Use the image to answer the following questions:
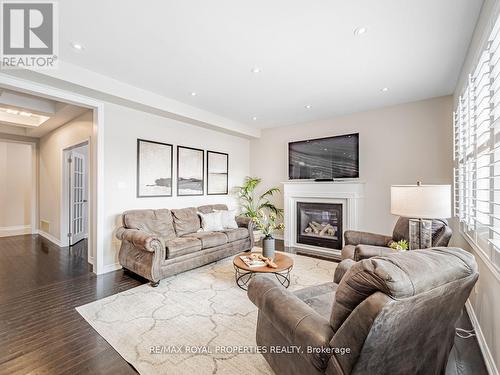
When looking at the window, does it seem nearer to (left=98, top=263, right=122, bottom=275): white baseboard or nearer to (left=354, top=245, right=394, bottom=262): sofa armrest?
(left=354, top=245, right=394, bottom=262): sofa armrest

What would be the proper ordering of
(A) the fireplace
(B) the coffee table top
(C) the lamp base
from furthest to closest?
1. (A) the fireplace
2. (B) the coffee table top
3. (C) the lamp base

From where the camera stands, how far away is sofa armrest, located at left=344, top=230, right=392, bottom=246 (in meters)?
3.15

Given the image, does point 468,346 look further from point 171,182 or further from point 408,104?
point 171,182

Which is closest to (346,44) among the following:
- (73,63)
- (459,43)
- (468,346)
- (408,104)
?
(459,43)

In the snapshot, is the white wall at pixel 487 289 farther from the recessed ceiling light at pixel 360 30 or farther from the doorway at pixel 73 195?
the doorway at pixel 73 195

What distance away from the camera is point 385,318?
90 centimetres

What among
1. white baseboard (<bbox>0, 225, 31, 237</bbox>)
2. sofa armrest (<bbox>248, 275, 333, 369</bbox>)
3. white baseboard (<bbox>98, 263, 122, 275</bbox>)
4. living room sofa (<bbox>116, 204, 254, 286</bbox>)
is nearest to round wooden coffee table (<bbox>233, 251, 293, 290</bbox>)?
living room sofa (<bbox>116, 204, 254, 286</bbox>)

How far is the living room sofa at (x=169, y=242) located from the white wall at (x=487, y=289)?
307 centimetres

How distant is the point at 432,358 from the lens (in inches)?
50.8

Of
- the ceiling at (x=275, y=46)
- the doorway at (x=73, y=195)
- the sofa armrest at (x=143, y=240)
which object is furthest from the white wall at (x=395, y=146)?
the doorway at (x=73, y=195)

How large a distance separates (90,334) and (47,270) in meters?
2.21

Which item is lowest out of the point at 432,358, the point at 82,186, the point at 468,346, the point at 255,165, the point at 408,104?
the point at 468,346

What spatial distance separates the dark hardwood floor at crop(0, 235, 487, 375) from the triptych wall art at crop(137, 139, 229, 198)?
151 cm

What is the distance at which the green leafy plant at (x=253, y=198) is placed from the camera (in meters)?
5.65
